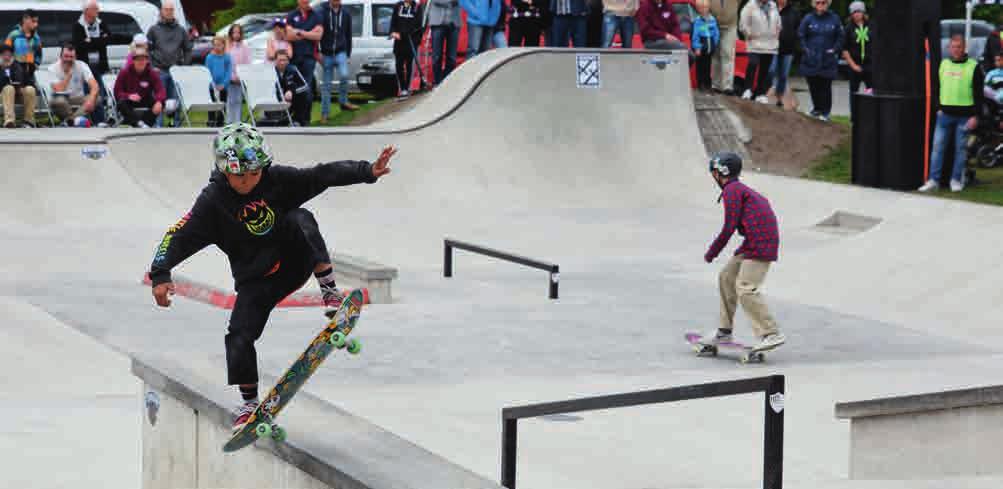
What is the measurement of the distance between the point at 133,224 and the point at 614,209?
5.95 metres

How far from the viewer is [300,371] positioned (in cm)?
649

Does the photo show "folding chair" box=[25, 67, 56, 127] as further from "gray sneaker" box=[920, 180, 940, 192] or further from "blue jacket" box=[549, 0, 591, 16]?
"gray sneaker" box=[920, 180, 940, 192]

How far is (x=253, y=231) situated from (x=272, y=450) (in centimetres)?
90

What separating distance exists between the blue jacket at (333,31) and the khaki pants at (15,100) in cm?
394

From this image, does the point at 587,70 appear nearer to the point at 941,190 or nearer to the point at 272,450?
the point at 941,190

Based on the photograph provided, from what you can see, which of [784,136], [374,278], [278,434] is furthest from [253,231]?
[784,136]

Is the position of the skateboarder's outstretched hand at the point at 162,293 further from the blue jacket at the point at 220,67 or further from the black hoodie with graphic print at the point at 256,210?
the blue jacket at the point at 220,67

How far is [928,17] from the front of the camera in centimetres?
1872

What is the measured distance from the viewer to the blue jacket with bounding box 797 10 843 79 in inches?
874

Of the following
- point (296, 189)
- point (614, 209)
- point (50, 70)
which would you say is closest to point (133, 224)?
point (50, 70)

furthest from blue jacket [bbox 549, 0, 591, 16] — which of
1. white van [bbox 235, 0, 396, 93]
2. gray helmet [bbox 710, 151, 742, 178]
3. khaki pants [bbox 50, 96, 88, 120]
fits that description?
gray helmet [bbox 710, 151, 742, 178]

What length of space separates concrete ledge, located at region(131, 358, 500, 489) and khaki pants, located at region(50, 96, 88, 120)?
13.3 meters

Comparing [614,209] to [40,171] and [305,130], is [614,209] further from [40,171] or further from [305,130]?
[40,171]

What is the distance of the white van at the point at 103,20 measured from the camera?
25469 millimetres
